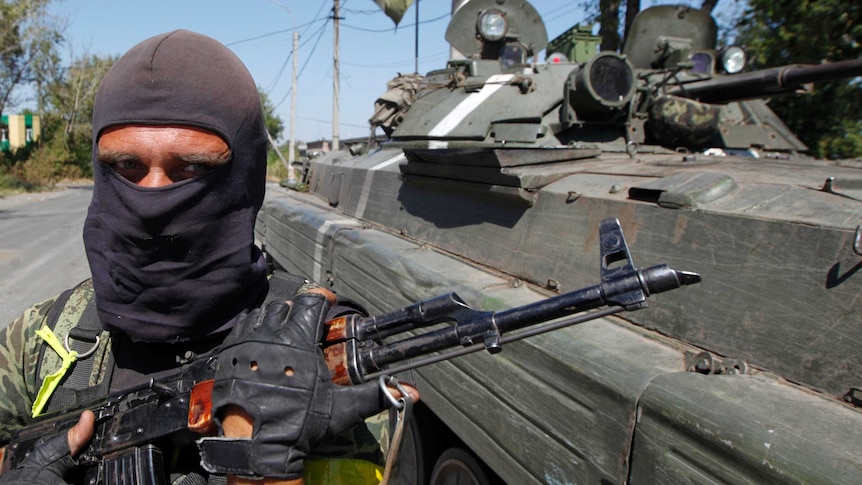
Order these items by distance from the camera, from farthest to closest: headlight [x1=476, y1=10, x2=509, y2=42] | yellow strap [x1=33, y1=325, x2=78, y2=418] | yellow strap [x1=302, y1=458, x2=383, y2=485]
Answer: headlight [x1=476, y1=10, x2=509, y2=42] → yellow strap [x1=33, y1=325, x2=78, y2=418] → yellow strap [x1=302, y1=458, x2=383, y2=485]

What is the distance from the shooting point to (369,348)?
1217 mm

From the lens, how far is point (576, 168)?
10.2 ft

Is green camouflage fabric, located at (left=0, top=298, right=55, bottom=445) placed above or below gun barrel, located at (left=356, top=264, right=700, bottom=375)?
below

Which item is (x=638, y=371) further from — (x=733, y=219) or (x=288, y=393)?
(x=288, y=393)

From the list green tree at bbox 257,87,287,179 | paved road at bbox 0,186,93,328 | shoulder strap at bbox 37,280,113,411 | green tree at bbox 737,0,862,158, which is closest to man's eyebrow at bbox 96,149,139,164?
shoulder strap at bbox 37,280,113,411

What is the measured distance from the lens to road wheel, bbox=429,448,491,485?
2.65 m

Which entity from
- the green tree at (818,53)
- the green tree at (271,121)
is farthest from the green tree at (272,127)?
the green tree at (818,53)

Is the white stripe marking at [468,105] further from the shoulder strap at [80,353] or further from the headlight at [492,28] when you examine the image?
the shoulder strap at [80,353]

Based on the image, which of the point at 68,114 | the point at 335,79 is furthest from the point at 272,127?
the point at 335,79

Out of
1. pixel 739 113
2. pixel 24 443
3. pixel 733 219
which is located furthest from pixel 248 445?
pixel 739 113

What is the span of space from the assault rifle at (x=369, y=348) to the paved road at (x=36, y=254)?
5.13 meters

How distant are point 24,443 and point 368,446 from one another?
0.69m

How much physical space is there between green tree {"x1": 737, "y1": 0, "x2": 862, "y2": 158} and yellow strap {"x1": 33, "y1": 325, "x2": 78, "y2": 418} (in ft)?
29.3

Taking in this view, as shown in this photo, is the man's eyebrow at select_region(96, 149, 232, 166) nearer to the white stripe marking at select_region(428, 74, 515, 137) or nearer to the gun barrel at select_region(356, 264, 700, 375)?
the gun barrel at select_region(356, 264, 700, 375)
